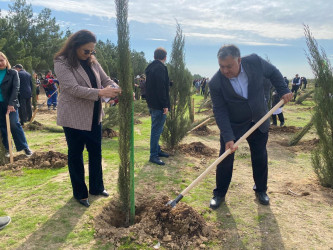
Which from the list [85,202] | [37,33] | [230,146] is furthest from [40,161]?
[37,33]

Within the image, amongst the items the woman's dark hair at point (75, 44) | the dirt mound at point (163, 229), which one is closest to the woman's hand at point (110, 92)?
the woman's dark hair at point (75, 44)

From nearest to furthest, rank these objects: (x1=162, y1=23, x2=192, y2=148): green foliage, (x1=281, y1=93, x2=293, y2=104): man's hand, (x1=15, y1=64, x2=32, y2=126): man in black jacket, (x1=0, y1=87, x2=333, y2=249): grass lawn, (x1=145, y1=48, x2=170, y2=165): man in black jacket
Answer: (x1=0, y1=87, x2=333, y2=249): grass lawn < (x1=281, y1=93, x2=293, y2=104): man's hand < (x1=145, y1=48, x2=170, y2=165): man in black jacket < (x1=162, y1=23, x2=192, y2=148): green foliage < (x1=15, y1=64, x2=32, y2=126): man in black jacket

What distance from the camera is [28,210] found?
3.24 metres

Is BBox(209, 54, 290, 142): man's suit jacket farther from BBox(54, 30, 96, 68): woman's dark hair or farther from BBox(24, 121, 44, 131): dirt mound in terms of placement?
BBox(24, 121, 44, 131): dirt mound

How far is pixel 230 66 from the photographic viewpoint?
303cm

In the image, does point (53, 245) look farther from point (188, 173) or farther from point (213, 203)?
point (188, 173)

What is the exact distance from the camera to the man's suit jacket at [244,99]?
10.5 feet

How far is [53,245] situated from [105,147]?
13.8ft

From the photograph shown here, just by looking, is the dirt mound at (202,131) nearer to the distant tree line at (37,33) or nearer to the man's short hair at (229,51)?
the man's short hair at (229,51)

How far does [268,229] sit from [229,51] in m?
2.09

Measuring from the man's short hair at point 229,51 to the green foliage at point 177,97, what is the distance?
10.4 feet

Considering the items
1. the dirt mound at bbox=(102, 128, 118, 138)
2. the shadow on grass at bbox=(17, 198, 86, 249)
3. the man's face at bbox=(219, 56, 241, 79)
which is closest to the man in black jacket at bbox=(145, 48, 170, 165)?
the man's face at bbox=(219, 56, 241, 79)

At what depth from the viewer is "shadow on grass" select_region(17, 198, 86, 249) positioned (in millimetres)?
2598

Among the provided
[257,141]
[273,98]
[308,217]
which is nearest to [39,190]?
[257,141]
